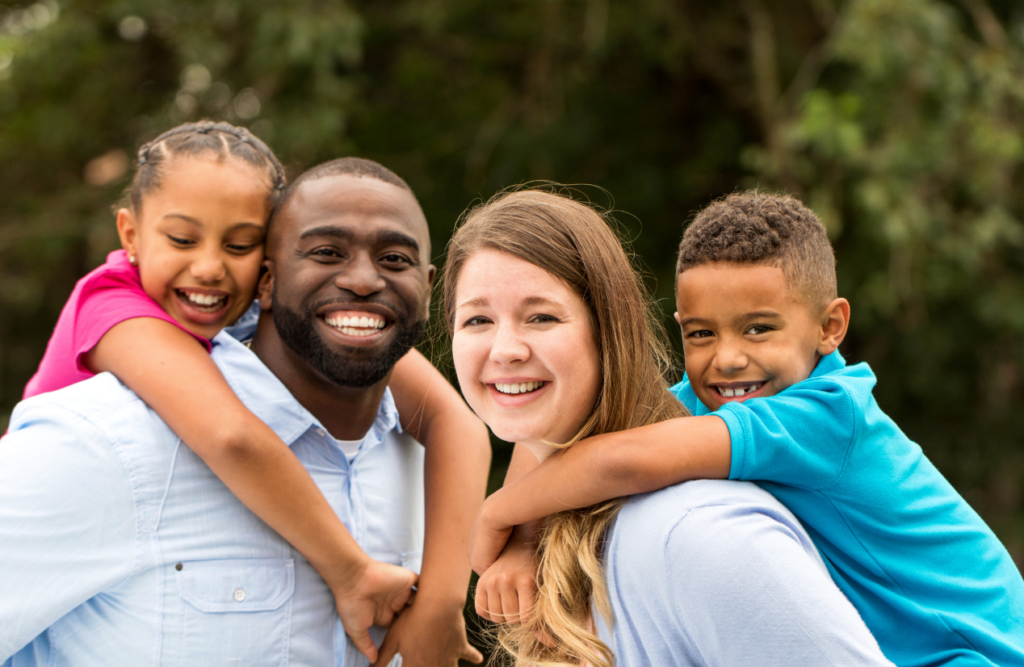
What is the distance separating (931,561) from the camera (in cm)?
171

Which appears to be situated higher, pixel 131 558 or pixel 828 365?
pixel 828 365

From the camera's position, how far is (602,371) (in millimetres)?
1701

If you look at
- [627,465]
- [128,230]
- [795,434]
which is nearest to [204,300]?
[128,230]

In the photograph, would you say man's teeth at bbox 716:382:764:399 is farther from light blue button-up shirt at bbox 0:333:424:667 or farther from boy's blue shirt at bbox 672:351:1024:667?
light blue button-up shirt at bbox 0:333:424:667

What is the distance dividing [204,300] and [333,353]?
1.43ft

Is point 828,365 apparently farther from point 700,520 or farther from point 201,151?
point 201,151

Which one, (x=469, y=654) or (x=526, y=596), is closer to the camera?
(x=526, y=596)

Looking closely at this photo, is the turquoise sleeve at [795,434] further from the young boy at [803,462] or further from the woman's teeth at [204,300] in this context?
the woman's teeth at [204,300]

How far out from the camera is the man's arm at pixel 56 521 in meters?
1.80

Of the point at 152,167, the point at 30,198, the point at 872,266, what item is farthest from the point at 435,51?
the point at 152,167

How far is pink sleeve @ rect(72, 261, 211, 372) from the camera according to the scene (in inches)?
86.1

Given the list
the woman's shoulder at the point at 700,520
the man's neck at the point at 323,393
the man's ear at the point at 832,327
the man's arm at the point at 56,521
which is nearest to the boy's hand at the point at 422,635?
the man's neck at the point at 323,393

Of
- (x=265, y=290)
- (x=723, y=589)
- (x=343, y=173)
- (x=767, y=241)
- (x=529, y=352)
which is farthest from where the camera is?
(x=265, y=290)

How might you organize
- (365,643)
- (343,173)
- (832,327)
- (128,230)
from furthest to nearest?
(128,230) → (343,173) → (365,643) → (832,327)
